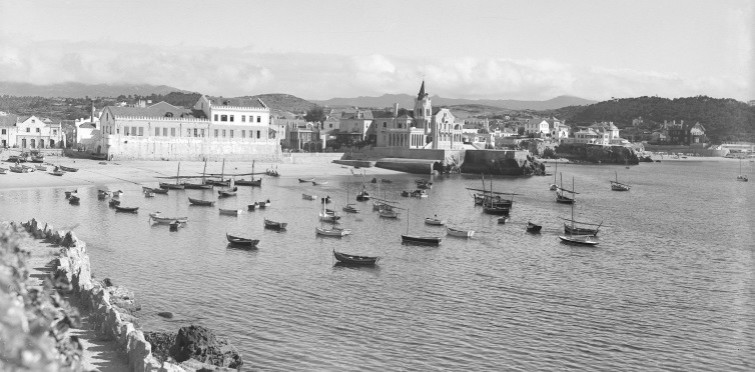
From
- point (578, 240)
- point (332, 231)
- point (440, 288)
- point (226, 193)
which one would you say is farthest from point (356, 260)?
point (226, 193)

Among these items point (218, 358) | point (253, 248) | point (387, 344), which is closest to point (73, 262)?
point (218, 358)

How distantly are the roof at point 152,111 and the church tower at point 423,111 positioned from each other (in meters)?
43.2

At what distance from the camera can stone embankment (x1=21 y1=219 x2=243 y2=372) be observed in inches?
798

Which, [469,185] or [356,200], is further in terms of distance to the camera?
[469,185]

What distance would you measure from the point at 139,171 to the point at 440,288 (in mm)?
68381

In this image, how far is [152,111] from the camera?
11331 cm

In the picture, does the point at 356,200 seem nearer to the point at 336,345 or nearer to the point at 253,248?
the point at 253,248

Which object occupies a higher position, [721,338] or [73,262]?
[73,262]

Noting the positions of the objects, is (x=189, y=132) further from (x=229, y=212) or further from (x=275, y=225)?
(x=275, y=225)

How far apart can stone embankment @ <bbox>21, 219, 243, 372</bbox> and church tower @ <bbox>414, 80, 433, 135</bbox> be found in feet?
370

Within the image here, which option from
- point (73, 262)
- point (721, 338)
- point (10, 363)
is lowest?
point (721, 338)

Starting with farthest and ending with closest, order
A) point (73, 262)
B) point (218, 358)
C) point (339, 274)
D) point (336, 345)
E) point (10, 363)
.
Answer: point (339, 274)
point (73, 262)
point (336, 345)
point (218, 358)
point (10, 363)

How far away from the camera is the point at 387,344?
29.6 m

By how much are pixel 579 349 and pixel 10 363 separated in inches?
976
